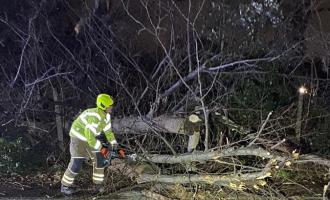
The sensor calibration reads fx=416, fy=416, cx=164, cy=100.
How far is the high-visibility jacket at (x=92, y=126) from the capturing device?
5.48m

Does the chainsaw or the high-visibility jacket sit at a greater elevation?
the high-visibility jacket

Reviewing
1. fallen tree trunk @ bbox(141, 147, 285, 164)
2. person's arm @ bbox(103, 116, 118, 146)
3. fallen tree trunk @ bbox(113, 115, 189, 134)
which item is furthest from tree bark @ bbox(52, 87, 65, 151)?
fallen tree trunk @ bbox(141, 147, 285, 164)

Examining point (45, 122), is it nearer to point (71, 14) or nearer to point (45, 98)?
point (45, 98)

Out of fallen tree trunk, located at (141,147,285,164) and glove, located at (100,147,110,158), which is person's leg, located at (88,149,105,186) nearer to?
glove, located at (100,147,110,158)

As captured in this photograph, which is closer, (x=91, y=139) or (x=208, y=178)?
(x=208, y=178)

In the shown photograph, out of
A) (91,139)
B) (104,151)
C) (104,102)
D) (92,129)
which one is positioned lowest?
(104,151)

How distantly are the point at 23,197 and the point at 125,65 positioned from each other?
4092 millimetres

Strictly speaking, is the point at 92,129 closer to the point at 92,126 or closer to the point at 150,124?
the point at 92,126

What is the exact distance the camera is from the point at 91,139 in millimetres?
5457

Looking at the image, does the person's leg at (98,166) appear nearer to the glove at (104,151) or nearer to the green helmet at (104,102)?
the glove at (104,151)

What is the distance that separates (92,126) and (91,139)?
0.17 meters

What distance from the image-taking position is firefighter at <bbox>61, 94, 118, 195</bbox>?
18.0 ft

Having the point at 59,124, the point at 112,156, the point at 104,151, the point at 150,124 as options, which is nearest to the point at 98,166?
the point at 112,156

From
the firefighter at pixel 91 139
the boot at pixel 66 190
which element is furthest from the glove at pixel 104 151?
the boot at pixel 66 190
